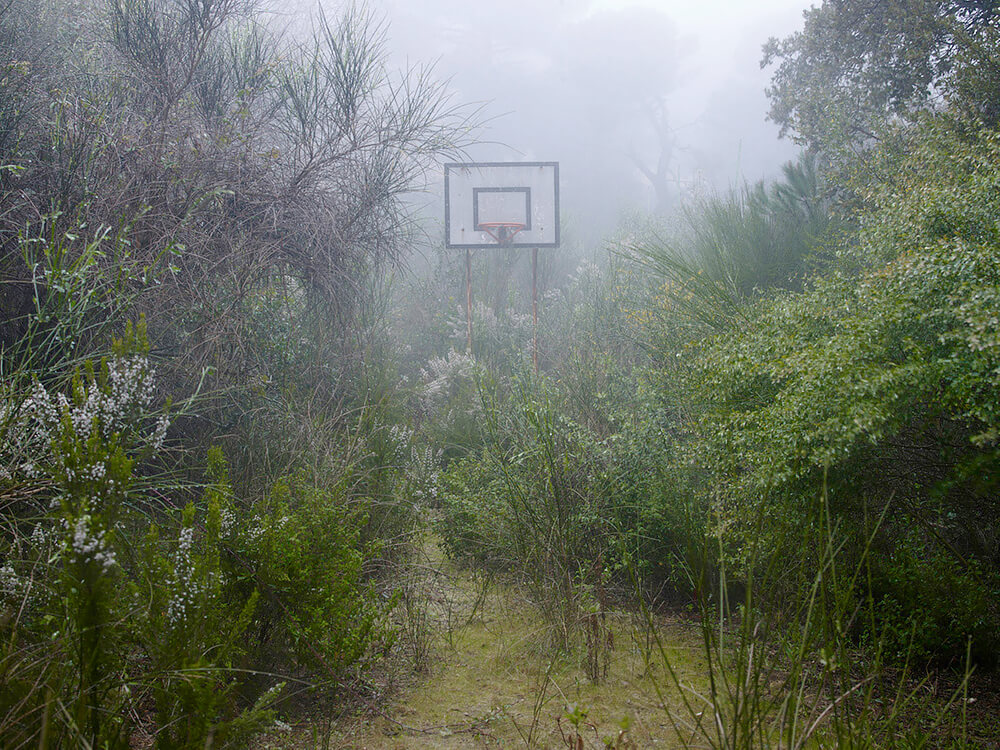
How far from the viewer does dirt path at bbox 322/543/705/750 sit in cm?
234

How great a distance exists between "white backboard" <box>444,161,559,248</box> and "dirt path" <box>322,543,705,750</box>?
726 cm

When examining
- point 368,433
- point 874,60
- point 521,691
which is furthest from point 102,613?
point 874,60

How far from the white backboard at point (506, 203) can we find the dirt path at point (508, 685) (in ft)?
23.8

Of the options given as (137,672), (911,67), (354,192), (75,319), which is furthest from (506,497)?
(911,67)

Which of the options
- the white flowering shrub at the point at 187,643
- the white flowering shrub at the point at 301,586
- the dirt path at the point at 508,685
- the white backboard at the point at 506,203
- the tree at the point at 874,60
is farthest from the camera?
the white backboard at the point at 506,203

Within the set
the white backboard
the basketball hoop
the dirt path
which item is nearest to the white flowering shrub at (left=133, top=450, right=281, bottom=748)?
the dirt path

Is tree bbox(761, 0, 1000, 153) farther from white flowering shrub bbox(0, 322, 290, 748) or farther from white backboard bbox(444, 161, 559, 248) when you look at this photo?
white flowering shrub bbox(0, 322, 290, 748)

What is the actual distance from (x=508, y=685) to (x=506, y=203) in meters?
8.36

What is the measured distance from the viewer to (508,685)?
2748 millimetres

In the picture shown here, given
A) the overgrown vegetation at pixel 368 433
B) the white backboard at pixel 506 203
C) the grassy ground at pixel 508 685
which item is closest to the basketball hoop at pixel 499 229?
the white backboard at pixel 506 203

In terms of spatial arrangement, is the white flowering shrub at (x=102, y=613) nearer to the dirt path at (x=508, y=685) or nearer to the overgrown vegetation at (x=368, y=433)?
the overgrown vegetation at (x=368, y=433)

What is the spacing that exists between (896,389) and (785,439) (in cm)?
40

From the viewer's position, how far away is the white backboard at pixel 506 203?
1007 cm

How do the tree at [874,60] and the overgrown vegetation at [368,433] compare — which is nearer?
the overgrown vegetation at [368,433]
